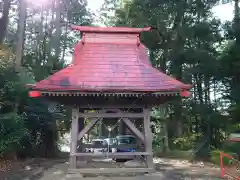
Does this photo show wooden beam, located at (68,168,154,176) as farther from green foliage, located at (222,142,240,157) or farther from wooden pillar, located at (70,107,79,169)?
green foliage, located at (222,142,240,157)

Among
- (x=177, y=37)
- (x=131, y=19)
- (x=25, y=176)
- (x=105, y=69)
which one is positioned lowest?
(x=25, y=176)

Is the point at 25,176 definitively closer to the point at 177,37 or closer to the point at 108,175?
the point at 108,175

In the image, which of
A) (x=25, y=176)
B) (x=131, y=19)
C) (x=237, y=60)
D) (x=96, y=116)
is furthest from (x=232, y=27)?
(x=25, y=176)

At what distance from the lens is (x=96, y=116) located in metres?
8.72

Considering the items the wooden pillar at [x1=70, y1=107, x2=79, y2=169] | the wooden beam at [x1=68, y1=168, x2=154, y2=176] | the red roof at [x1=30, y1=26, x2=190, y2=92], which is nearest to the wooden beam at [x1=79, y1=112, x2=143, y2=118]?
the wooden pillar at [x1=70, y1=107, x2=79, y2=169]

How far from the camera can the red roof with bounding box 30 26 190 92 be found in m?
8.26

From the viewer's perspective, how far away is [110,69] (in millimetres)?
9242

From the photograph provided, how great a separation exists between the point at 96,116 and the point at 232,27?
1260cm

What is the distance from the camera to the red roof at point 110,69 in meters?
8.26

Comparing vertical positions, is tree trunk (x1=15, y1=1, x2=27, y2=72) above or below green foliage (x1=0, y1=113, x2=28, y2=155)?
above

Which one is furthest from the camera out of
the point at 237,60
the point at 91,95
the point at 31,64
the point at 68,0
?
the point at 68,0

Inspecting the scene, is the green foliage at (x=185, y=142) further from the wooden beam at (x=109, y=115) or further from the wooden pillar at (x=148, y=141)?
the wooden beam at (x=109, y=115)

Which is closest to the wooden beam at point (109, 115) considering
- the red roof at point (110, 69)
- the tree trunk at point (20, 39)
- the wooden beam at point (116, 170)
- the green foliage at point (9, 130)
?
the red roof at point (110, 69)

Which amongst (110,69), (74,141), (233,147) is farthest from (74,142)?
(233,147)
